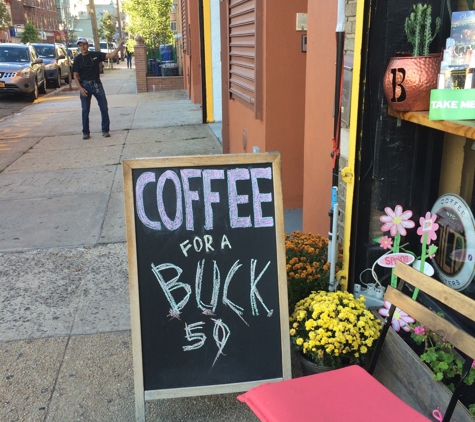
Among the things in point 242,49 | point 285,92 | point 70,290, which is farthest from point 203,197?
point 242,49

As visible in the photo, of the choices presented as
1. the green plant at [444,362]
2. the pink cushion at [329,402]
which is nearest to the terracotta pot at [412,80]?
the green plant at [444,362]

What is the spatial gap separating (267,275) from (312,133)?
5.72 ft

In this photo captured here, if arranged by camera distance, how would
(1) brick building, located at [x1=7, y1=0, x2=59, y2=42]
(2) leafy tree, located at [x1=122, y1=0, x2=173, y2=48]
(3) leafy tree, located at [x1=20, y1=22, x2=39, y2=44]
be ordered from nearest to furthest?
(2) leafy tree, located at [x1=122, y1=0, x2=173, y2=48], (3) leafy tree, located at [x1=20, y1=22, x2=39, y2=44], (1) brick building, located at [x1=7, y1=0, x2=59, y2=42]

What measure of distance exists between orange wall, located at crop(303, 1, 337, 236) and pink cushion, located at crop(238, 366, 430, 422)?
6.01ft

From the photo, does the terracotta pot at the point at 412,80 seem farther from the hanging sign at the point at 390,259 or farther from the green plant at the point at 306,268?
the green plant at the point at 306,268

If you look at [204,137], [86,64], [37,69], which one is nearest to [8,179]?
[86,64]

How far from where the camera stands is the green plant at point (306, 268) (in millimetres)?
3109

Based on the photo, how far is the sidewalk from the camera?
9.21ft

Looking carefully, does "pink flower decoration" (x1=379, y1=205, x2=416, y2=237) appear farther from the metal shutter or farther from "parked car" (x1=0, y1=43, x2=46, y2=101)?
"parked car" (x1=0, y1=43, x2=46, y2=101)

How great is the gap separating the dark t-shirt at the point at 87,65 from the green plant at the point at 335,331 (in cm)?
801

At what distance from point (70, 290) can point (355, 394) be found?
2768 millimetres

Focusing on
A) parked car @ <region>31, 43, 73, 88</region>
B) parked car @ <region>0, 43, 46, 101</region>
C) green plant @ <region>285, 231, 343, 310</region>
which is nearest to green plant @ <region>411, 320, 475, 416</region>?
green plant @ <region>285, 231, 343, 310</region>

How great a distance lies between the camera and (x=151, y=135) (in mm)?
10367

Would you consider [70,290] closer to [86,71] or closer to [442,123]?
[442,123]
